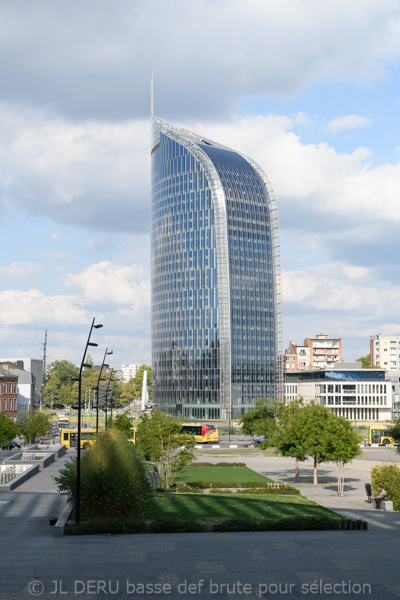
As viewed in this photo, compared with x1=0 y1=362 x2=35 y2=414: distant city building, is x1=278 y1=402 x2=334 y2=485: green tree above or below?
below

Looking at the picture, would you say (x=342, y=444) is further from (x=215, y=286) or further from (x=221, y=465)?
(x=215, y=286)

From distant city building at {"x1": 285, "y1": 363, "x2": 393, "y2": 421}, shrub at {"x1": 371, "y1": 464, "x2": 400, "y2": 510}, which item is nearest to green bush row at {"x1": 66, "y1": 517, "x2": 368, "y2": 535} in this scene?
shrub at {"x1": 371, "y1": 464, "x2": 400, "y2": 510}

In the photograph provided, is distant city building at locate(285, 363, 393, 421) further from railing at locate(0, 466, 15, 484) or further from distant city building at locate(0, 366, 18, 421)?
railing at locate(0, 466, 15, 484)

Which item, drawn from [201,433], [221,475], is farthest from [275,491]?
[201,433]

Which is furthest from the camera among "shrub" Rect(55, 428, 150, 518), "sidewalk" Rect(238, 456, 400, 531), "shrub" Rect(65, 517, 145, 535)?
"sidewalk" Rect(238, 456, 400, 531)

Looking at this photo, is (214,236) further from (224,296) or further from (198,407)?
(198,407)

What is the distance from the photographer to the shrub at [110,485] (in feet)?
116

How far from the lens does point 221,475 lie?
63688 millimetres

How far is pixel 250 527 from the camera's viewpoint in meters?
32.5

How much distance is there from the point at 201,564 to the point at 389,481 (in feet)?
76.3

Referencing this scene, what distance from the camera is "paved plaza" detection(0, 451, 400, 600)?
21203 mm

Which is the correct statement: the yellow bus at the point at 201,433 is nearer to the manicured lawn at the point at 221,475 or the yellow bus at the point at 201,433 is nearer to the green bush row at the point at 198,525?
the manicured lawn at the point at 221,475

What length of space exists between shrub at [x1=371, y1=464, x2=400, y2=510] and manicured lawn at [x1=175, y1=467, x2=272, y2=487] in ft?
39.1

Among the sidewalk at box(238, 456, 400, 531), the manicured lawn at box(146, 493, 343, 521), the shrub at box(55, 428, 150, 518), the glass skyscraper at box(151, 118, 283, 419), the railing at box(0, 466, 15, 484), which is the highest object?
the glass skyscraper at box(151, 118, 283, 419)
